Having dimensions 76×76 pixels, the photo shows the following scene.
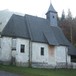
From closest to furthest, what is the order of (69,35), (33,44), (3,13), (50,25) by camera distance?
(33,44)
(3,13)
(50,25)
(69,35)

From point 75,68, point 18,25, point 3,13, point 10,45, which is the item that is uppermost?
point 3,13

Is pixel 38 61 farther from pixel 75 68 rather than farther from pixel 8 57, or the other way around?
pixel 75 68

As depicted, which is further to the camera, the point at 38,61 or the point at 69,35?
the point at 69,35

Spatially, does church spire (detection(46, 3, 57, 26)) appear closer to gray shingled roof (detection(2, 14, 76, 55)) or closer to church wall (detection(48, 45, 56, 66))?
gray shingled roof (detection(2, 14, 76, 55))

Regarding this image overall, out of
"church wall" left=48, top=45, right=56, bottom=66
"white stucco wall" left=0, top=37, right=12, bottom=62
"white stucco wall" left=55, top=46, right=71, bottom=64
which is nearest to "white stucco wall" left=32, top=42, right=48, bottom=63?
"church wall" left=48, top=45, right=56, bottom=66

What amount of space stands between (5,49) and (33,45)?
5.10 meters

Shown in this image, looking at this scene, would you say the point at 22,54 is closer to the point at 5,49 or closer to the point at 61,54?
the point at 5,49

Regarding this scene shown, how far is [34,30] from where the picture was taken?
39.2 meters

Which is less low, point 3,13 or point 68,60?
point 3,13

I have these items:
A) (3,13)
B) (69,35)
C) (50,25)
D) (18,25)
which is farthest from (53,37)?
(69,35)

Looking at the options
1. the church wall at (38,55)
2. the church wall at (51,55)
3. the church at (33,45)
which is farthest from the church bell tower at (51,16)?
the church wall at (38,55)

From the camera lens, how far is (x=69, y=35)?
65.6m

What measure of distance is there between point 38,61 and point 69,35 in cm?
3022

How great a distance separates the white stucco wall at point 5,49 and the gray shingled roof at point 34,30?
0.95m
